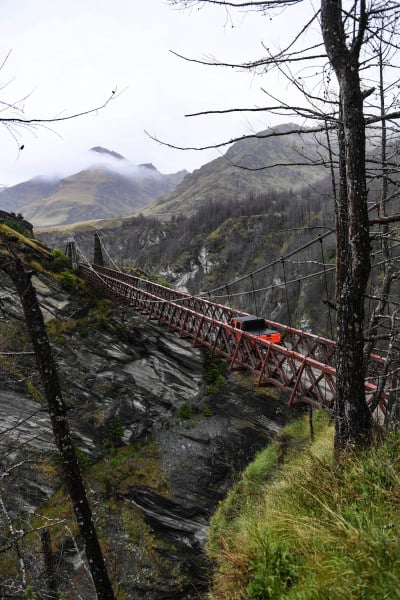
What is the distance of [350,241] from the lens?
12.9ft

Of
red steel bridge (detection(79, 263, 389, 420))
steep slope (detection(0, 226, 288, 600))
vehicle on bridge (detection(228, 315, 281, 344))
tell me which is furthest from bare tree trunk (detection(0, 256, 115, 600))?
vehicle on bridge (detection(228, 315, 281, 344))

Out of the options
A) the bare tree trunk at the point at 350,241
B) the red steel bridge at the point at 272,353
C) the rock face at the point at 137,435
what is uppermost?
the bare tree trunk at the point at 350,241

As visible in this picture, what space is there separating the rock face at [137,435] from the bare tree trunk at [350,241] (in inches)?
401

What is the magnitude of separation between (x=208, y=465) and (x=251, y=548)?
15883 mm

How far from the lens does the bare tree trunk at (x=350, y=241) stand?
146 inches

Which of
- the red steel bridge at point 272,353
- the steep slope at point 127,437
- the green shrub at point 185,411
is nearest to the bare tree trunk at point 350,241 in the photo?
the red steel bridge at point 272,353

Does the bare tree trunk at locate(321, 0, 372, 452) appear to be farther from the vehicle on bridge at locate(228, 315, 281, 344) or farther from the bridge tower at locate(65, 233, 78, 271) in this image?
the bridge tower at locate(65, 233, 78, 271)

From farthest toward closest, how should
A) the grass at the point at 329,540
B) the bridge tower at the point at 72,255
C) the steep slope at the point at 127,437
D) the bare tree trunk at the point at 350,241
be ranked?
the bridge tower at the point at 72,255 < the steep slope at the point at 127,437 < the bare tree trunk at the point at 350,241 < the grass at the point at 329,540

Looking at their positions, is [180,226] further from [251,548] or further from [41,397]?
[251,548]

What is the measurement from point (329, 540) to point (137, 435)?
17.9m

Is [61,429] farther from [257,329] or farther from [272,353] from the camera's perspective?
[257,329]

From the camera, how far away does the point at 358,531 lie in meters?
2.77

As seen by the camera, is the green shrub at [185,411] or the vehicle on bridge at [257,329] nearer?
the vehicle on bridge at [257,329]

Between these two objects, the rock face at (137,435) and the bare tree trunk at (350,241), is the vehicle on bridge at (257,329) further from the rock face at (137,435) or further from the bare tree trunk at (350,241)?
the bare tree trunk at (350,241)
